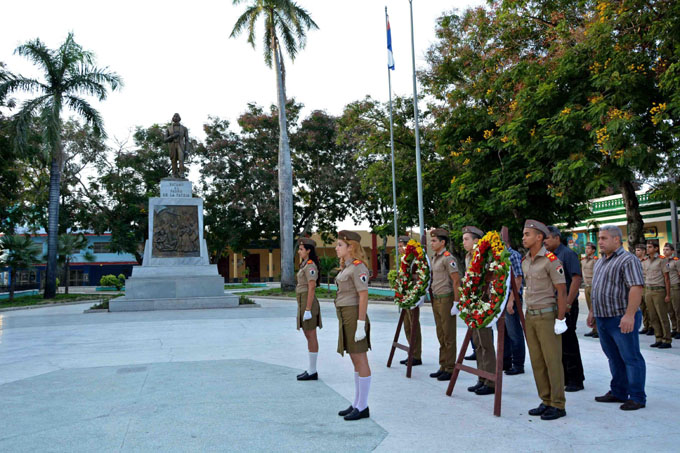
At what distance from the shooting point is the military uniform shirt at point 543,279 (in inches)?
209

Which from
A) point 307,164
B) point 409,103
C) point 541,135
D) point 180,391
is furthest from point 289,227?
point 180,391

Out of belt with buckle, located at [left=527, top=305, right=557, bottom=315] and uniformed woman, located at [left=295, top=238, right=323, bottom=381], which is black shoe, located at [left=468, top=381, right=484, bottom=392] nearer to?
belt with buckle, located at [left=527, top=305, right=557, bottom=315]

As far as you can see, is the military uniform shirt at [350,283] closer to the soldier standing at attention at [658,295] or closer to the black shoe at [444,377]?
the black shoe at [444,377]

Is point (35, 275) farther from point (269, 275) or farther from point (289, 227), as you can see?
point (289, 227)

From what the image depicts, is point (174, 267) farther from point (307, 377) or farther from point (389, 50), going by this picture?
point (307, 377)

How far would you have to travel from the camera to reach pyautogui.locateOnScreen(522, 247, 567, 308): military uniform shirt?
5312 millimetres

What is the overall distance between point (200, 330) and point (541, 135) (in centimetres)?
1117

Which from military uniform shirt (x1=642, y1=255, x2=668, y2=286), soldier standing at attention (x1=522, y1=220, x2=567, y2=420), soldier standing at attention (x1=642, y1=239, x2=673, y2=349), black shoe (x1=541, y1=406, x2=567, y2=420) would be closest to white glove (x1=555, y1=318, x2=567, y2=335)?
soldier standing at attention (x1=522, y1=220, x2=567, y2=420)

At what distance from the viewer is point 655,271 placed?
10008mm

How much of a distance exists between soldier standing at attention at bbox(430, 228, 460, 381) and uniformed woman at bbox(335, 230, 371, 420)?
186 cm

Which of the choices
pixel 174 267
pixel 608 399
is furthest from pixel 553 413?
pixel 174 267

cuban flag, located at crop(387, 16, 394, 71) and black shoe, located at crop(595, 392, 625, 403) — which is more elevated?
cuban flag, located at crop(387, 16, 394, 71)

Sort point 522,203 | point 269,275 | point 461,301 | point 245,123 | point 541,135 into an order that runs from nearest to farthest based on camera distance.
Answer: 1. point 461,301
2. point 541,135
3. point 522,203
4. point 245,123
5. point 269,275

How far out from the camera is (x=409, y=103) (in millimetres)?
26891
